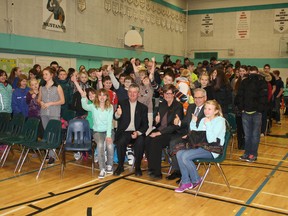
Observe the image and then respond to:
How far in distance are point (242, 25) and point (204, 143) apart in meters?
14.4

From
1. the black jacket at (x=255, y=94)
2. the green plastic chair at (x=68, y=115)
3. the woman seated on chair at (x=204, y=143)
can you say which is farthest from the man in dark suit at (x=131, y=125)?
the black jacket at (x=255, y=94)

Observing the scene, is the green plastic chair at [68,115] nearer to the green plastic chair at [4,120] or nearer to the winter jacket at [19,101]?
the winter jacket at [19,101]

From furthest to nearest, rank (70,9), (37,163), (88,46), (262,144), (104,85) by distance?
(88,46), (70,9), (262,144), (104,85), (37,163)

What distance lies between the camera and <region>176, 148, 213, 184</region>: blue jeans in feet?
13.9

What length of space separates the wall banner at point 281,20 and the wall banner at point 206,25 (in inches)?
135

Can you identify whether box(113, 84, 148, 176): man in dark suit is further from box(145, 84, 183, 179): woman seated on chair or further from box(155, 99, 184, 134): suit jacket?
box(155, 99, 184, 134): suit jacket

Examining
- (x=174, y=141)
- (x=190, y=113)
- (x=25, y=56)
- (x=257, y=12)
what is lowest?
(x=174, y=141)

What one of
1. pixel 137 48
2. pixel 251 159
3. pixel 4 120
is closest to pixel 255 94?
pixel 251 159

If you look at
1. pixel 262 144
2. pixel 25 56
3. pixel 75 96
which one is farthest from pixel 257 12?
pixel 75 96

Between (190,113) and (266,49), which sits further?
(266,49)

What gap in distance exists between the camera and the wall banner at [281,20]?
1580 cm

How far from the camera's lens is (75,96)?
6.12 m

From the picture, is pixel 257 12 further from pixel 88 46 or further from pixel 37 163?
pixel 37 163

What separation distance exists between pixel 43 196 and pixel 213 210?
220cm
